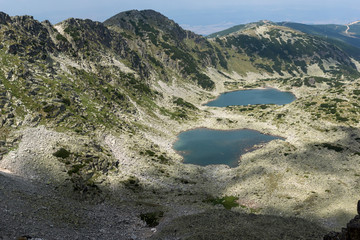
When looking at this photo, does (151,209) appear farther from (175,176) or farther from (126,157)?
(126,157)

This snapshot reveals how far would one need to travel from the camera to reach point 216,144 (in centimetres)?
10531

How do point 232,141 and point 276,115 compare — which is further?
point 276,115

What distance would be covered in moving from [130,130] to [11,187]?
55.1 meters

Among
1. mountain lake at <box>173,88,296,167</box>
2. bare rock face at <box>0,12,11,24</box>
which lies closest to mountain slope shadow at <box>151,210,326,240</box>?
mountain lake at <box>173,88,296,167</box>

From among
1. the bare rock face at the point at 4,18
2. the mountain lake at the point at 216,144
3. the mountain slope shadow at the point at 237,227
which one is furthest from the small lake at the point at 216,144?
the bare rock face at the point at 4,18

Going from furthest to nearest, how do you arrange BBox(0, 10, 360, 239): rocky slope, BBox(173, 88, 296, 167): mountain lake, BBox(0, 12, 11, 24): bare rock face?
BBox(0, 12, 11, 24): bare rock face < BBox(173, 88, 296, 167): mountain lake < BBox(0, 10, 360, 239): rocky slope

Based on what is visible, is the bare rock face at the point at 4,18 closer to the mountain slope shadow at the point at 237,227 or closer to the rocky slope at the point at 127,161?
the rocky slope at the point at 127,161

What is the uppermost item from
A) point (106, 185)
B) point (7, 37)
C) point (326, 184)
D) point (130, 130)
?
point (7, 37)

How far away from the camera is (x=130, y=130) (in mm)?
97062

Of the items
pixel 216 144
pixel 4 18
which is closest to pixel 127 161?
pixel 216 144

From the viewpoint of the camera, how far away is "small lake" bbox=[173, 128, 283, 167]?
89.8m

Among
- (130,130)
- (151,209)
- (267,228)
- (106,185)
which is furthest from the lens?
(130,130)

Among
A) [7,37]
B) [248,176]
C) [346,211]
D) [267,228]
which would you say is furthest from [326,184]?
[7,37]

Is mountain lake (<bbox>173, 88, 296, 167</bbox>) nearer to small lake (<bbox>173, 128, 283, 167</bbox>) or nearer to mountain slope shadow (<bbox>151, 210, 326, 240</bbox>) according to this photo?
small lake (<bbox>173, 128, 283, 167</bbox>)
